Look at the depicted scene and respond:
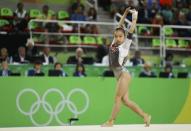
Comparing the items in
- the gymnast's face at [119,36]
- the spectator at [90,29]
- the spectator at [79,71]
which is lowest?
the spectator at [79,71]

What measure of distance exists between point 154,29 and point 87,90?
5.82 metres

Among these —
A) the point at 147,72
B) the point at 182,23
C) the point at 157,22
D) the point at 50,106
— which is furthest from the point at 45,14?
the point at 50,106

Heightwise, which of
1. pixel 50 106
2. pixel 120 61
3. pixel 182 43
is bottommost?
pixel 50 106

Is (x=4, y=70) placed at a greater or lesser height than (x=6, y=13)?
lesser

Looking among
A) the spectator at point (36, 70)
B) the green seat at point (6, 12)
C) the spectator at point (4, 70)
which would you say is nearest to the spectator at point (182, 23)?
the green seat at point (6, 12)

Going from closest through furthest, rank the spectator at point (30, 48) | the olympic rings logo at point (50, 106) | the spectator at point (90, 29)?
1. the olympic rings logo at point (50, 106)
2. the spectator at point (30, 48)
3. the spectator at point (90, 29)

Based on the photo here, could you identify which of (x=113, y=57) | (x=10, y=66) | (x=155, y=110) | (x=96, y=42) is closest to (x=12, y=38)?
(x=10, y=66)

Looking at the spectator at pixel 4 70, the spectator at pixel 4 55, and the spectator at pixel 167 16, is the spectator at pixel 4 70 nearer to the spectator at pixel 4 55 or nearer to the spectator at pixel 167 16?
the spectator at pixel 4 55

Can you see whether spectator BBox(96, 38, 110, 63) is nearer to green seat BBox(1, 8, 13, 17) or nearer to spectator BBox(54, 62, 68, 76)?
spectator BBox(54, 62, 68, 76)

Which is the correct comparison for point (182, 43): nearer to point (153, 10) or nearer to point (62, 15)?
point (153, 10)

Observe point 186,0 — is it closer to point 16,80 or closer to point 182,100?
point 182,100

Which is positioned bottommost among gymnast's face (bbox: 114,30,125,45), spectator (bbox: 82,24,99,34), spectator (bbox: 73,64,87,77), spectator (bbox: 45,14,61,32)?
spectator (bbox: 73,64,87,77)

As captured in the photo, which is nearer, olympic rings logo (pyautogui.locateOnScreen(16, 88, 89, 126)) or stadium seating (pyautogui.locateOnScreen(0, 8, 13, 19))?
olympic rings logo (pyautogui.locateOnScreen(16, 88, 89, 126))

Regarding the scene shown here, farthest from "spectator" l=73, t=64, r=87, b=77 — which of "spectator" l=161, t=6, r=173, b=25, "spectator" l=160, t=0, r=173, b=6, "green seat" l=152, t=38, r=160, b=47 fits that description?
"spectator" l=160, t=0, r=173, b=6
